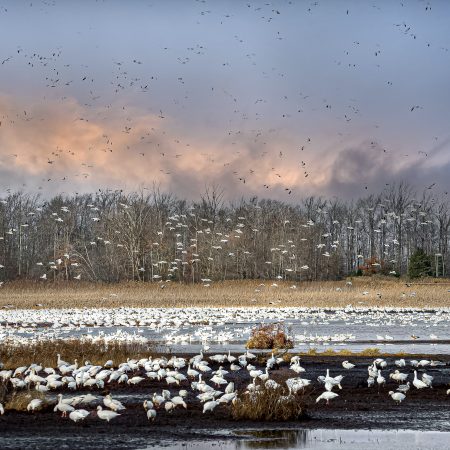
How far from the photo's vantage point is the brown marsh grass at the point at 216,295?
52.6m

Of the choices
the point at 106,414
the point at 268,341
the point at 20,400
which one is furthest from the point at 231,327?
the point at 106,414

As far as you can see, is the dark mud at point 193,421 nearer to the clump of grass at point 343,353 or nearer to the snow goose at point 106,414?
the snow goose at point 106,414

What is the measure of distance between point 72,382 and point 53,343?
8.72 meters

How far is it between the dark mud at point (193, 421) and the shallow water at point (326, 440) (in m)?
0.34

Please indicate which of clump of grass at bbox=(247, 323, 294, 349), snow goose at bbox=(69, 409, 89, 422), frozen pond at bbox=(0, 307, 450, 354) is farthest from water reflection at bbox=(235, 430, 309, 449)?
clump of grass at bbox=(247, 323, 294, 349)

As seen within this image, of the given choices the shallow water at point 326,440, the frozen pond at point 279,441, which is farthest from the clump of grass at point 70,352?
the shallow water at point 326,440

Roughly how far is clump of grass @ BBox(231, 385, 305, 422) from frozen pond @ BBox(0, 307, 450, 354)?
41.5ft

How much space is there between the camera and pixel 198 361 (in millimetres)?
20734

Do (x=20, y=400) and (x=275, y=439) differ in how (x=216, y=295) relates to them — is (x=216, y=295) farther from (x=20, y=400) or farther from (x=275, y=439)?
(x=275, y=439)

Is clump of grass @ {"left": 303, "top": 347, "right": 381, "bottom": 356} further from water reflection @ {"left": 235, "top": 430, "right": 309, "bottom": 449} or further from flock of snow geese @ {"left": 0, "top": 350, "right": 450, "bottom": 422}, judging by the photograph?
water reflection @ {"left": 235, "top": 430, "right": 309, "bottom": 449}

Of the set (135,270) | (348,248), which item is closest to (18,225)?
(135,270)

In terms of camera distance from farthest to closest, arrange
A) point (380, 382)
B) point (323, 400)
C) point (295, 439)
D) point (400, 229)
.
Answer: point (400, 229) < point (380, 382) < point (323, 400) < point (295, 439)

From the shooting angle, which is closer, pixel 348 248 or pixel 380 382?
pixel 380 382

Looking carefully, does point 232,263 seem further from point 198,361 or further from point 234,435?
point 234,435
